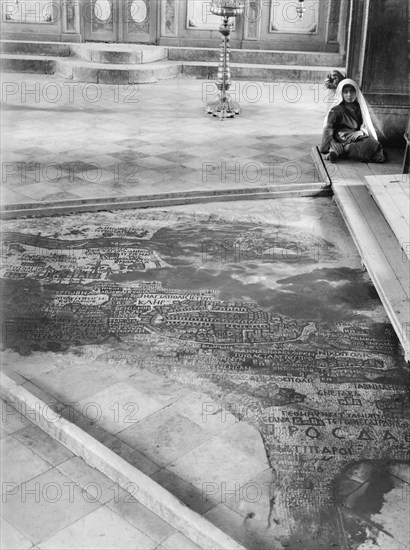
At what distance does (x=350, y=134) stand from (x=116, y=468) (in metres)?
7.03

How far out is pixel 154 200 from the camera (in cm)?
910

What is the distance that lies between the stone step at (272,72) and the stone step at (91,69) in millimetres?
684

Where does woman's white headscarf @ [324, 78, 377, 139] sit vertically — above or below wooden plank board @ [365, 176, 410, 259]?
above

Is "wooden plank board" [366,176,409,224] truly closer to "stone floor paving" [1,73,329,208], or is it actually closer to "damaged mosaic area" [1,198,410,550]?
"damaged mosaic area" [1,198,410,550]

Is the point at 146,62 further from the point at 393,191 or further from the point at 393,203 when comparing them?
the point at 393,203

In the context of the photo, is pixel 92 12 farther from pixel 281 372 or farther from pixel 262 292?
pixel 281 372

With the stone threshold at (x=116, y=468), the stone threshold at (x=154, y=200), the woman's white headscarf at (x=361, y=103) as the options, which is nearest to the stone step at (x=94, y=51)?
the woman's white headscarf at (x=361, y=103)

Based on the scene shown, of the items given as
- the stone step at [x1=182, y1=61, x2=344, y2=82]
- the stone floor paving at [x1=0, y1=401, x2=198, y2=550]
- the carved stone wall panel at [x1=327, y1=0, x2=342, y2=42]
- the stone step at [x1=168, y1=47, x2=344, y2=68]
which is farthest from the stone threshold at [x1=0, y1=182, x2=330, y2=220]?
the carved stone wall panel at [x1=327, y1=0, x2=342, y2=42]

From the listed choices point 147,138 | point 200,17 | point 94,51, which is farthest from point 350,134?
point 200,17

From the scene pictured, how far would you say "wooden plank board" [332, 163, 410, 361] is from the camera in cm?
625

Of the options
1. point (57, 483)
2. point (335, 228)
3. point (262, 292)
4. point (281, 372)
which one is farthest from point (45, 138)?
point (57, 483)

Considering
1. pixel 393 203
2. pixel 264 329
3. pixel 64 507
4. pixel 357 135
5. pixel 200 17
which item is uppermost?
pixel 200 17

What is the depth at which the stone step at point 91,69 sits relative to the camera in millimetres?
15984

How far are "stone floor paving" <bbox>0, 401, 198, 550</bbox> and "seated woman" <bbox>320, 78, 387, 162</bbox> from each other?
672 centimetres
